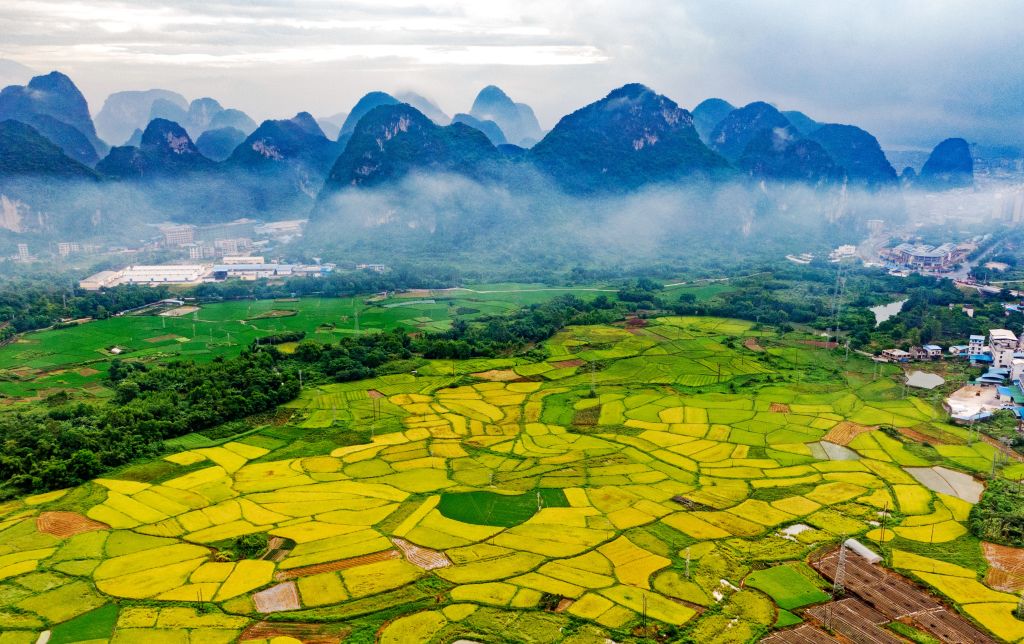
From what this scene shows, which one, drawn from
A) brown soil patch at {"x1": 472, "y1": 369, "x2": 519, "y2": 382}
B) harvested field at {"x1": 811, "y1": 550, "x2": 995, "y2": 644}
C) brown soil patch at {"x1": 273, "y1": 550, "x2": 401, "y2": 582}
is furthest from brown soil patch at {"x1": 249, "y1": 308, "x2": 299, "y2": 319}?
harvested field at {"x1": 811, "y1": 550, "x2": 995, "y2": 644}

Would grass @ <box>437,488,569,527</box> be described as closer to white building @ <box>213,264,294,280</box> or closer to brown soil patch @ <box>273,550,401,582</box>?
brown soil patch @ <box>273,550,401,582</box>

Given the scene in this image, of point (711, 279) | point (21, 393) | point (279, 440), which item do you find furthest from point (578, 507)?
point (711, 279)

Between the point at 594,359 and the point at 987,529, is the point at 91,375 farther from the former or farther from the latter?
the point at 987,529

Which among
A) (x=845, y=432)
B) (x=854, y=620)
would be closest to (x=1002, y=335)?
(x=845, y=432)

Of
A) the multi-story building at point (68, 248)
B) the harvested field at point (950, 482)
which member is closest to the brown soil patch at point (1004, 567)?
the harvested field at point (950, 482)

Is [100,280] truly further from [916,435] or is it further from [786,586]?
[786,586]

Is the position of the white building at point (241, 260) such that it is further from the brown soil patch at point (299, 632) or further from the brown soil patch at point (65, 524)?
the brown soil patch at point (299, 632)

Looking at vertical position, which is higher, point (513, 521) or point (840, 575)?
point (840, 575)
